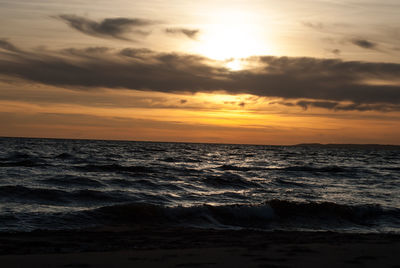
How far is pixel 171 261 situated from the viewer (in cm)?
614

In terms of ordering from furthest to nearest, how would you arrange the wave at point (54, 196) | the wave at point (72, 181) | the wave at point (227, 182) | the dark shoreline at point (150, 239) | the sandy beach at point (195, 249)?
the wave at point (227, 182) → the wave at point (72, 181) → the wave at point (54, 196) → the dark shoreline at point (150, 239) → the sandy beach at point (195, 249)

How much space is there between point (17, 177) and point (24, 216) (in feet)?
30.6

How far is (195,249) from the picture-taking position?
7.02m

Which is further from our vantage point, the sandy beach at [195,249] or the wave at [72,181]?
the wave at [72,181]

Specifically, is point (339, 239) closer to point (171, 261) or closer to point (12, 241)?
point (171, 261)

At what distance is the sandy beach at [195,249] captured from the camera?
6.09m

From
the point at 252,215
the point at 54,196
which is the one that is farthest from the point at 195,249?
the point at 54,196

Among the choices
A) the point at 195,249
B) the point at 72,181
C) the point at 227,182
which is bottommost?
the point at 227,182

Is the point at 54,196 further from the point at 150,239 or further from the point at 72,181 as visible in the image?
the point at 150,239

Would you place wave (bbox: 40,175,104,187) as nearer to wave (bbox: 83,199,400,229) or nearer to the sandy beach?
wave (bbox: 83,199,400,229)

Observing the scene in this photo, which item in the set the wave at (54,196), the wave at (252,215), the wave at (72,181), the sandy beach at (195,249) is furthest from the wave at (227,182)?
the sandy beach at (195,249)

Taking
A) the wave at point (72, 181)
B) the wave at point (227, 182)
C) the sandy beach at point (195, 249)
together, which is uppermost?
the sandy beach at point (195, 249)

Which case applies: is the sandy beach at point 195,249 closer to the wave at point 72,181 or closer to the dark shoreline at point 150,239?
the dark shoreline at point 150,239

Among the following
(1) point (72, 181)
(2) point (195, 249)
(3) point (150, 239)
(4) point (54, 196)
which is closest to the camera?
(2) point (195, 249)
